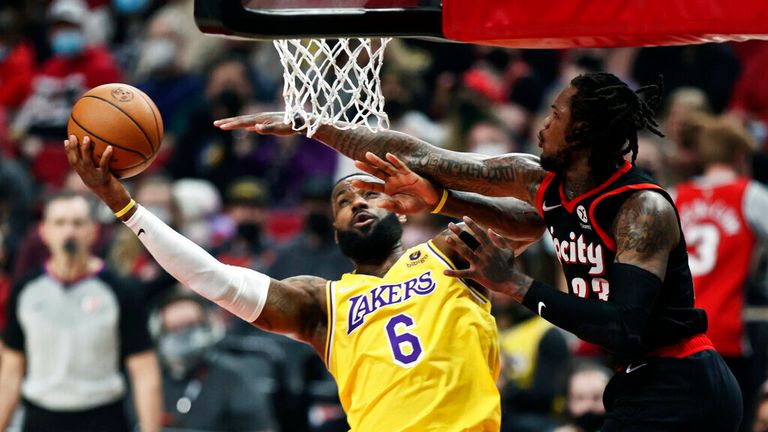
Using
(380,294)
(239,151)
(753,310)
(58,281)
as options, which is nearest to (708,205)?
(753,310)

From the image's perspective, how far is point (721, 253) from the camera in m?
7.65

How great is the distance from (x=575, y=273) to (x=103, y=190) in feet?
5.77

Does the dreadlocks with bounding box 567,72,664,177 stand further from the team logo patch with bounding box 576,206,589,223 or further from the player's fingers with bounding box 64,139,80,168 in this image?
the player's fingers with bounding box 64,139,80,168

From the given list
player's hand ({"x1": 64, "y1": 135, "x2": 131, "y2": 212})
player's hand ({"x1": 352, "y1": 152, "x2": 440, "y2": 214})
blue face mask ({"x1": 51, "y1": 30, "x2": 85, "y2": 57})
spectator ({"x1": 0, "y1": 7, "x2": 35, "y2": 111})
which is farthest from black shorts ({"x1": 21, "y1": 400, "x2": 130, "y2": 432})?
spectator ({"x1": 0, "y1": 7, "x2": 35, "y2": 111})

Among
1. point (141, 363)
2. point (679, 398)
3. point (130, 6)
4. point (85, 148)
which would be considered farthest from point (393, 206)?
point (130, 6)

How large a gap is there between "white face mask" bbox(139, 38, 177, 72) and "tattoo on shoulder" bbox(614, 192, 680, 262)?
8.21 meters

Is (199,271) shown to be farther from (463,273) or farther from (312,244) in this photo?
(312,244)

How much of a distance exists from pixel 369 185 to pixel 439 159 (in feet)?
0.97

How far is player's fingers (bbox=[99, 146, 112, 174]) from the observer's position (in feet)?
16.0

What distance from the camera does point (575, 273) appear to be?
4688 mm

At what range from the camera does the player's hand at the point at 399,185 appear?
510cm

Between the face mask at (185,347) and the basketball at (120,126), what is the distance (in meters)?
3.65

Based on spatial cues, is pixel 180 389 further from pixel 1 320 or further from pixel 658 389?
pixel 658 389

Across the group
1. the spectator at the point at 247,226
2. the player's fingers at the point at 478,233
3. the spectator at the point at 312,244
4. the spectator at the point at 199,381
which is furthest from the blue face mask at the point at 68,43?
the player's fingers at the point at 478,233
